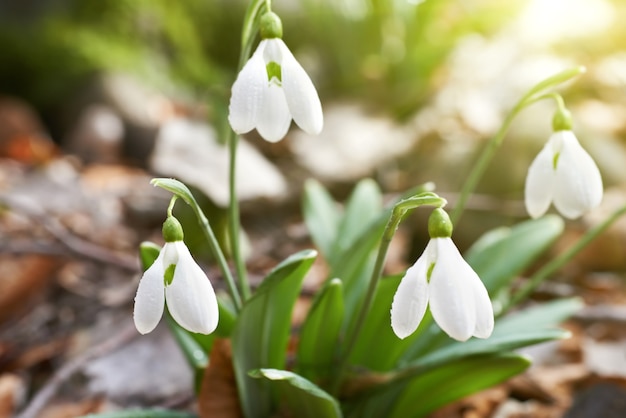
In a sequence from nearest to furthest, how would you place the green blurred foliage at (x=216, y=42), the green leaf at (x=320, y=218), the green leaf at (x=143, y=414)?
the green leaf at (x=143, y=414), the green leaf at (x=320, y=218), the green blurred foliage at (x=216, y=42)

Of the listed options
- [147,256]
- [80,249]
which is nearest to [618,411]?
[147,256]

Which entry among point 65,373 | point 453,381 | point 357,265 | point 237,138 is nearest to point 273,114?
point 237,138

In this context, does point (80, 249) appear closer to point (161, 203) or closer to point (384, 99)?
point (161, 203)

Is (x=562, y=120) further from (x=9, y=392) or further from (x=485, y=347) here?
(x=9, y=392)

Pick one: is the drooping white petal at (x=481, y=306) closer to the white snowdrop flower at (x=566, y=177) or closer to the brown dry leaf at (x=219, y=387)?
the white snowdrop flower at (x=566, y=177)

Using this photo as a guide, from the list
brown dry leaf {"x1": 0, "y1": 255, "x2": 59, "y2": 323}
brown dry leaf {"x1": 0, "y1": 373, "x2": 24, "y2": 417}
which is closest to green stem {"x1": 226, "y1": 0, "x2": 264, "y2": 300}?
brown dry leaf {"x1": 0, "y1": 373, "x2": 24, "y2": 417}

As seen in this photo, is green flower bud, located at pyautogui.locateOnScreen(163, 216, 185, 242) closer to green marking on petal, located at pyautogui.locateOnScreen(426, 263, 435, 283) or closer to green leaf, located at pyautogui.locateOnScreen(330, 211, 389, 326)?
green marking on petal, located at pyautogui.locateOnScreen(426, 263, 435, 283)

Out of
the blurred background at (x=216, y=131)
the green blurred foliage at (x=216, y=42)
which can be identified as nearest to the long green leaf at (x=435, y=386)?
the blurred background at (x=216, y=131)
